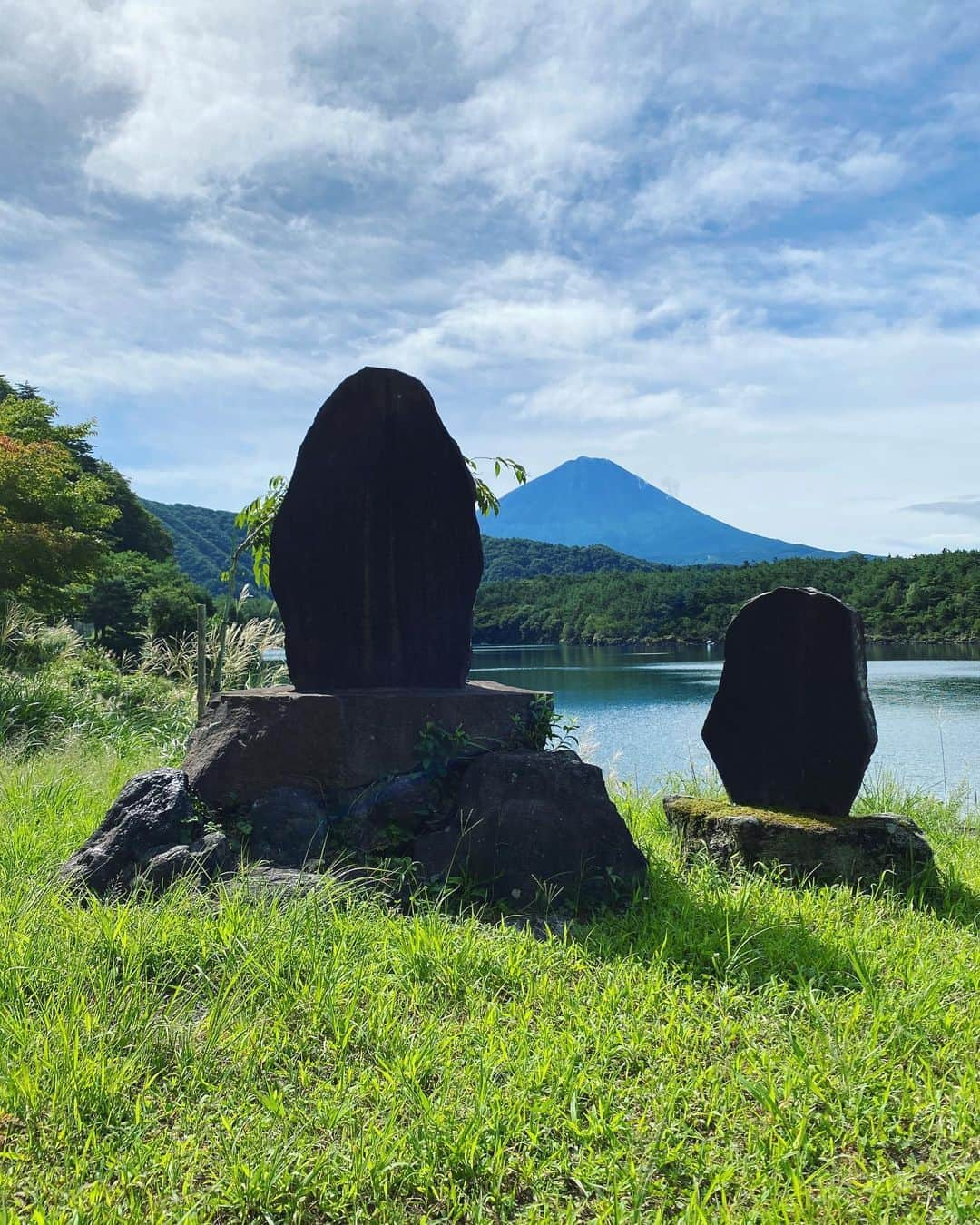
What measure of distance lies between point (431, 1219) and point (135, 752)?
563cm

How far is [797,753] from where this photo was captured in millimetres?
4637

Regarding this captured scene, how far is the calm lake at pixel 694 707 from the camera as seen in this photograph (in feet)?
36.0

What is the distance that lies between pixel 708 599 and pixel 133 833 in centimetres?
4004

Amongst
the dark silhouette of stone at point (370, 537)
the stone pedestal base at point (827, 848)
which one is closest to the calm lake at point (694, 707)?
the stone pedestal base at point (827, 848)

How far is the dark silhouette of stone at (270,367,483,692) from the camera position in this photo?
4.29 meters

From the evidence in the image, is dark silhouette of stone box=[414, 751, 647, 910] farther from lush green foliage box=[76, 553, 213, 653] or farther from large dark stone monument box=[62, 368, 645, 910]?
lush green foliage box=[76, 553, 213, 653]

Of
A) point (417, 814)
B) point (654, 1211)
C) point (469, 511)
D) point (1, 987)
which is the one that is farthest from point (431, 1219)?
point (469, 511)

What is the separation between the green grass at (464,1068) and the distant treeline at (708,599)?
33.9m

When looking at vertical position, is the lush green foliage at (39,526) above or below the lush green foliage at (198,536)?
below

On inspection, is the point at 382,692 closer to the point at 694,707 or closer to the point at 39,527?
the point at 39,527

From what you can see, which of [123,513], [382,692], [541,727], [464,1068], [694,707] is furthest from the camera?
[123,513]

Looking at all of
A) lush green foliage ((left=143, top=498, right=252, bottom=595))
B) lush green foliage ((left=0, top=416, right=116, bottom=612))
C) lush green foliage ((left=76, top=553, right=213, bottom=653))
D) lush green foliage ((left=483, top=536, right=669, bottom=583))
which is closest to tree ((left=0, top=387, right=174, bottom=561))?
lush green foliage ((left=76, top=553, right=213, bottom=653))

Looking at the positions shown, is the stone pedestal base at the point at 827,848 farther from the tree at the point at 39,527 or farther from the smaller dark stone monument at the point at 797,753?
the tree at the point at 39,527

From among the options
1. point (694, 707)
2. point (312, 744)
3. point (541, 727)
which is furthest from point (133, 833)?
point (694, 707)
